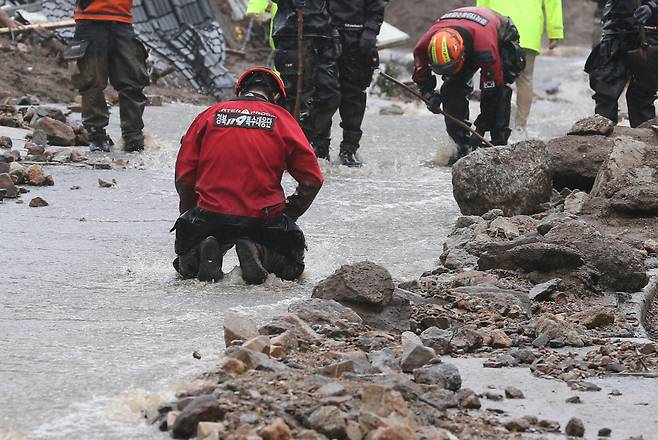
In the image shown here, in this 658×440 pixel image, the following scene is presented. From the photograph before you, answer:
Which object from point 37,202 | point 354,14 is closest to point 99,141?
point 354,14

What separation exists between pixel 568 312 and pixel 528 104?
8109 millimetres

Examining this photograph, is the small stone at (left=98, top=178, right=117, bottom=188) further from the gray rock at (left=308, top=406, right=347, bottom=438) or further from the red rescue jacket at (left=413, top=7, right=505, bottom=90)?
the gray rock at (left=308, top=406, right=347, bottom=438)

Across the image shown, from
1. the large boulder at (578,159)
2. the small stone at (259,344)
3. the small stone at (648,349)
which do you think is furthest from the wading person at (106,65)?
the small stone at (648,349)

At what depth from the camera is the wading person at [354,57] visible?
10539 millimetres

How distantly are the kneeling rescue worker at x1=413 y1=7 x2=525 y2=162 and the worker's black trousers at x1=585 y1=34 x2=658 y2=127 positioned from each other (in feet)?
2.21

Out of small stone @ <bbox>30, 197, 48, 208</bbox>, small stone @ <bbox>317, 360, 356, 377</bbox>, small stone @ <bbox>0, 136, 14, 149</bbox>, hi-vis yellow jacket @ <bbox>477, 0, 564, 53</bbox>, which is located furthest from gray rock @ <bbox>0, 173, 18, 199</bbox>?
hi-vis yellow jacket @ <bbox>477, 0, 564, 53</bbox>

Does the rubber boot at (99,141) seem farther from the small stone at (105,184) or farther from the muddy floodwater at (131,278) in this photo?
the small stone at (105,184)

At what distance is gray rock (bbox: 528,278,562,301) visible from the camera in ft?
19.3

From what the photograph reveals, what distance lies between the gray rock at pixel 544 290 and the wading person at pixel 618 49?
197 inches

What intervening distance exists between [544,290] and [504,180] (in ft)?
8.42

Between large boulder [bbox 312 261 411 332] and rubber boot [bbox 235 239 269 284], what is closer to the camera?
large boulder [bbox 312 261 411 332]

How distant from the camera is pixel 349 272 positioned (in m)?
5.49

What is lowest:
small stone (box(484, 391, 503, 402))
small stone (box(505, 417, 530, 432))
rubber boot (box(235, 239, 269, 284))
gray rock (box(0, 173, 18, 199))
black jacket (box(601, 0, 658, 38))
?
gray rock (box(0, 173, 18, 199))

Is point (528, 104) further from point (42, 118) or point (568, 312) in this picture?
point (568, 312)
